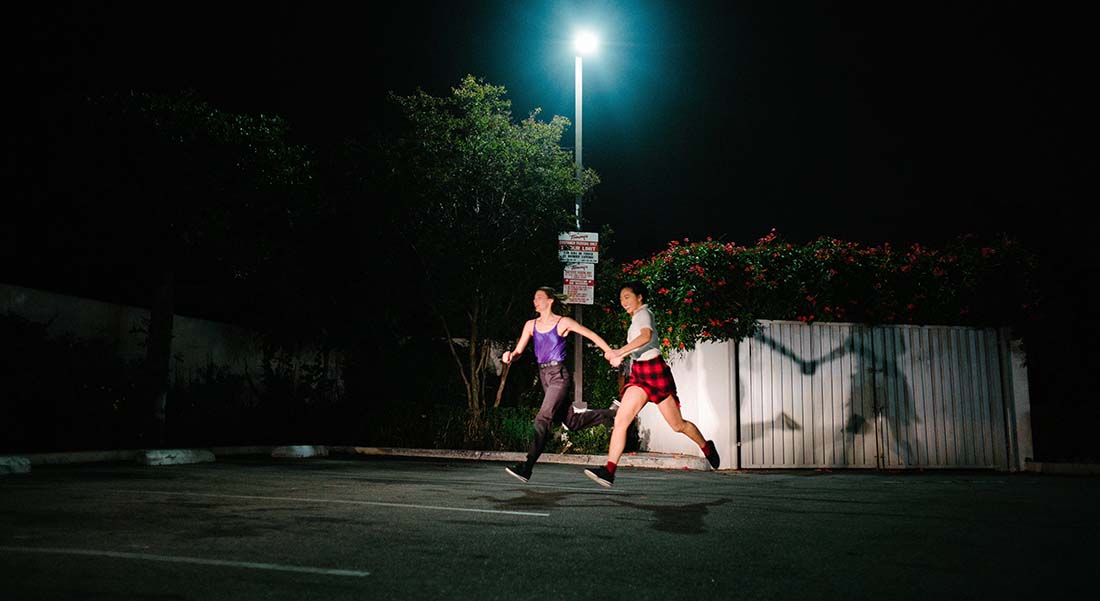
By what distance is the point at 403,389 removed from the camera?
741 inches

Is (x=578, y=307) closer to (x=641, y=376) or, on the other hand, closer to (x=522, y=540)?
(x=641, y=376)

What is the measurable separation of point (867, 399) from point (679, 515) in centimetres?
730

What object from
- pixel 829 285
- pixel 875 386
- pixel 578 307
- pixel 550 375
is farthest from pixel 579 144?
pixel 550 375

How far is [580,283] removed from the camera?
45.6 feet

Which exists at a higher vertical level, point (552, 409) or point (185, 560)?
point (552, 409)

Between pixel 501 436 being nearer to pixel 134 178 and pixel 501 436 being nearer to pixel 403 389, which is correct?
pixel 403 389

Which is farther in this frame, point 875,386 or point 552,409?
point 875,386

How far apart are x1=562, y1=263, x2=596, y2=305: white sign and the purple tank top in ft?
19.1

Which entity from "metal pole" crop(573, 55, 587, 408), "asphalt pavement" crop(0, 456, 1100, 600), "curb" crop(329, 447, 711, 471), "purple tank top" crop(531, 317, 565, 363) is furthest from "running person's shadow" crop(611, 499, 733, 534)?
"metal pole" crop(573, 55, 587, 408)

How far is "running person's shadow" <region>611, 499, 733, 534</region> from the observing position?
532cm

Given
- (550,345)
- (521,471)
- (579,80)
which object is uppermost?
(579,80)

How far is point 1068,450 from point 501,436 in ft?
31.0

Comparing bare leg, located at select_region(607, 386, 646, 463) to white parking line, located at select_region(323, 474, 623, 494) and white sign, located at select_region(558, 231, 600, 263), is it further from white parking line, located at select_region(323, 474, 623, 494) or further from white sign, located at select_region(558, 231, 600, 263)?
white sign, located at select_region(558, 231, 600, 263)

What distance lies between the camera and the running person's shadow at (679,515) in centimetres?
532
